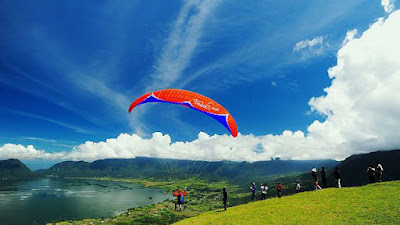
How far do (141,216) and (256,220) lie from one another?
11503 cm

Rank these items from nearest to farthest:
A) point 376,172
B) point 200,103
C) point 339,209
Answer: point 339,209 → point 376,172 → point 200,103

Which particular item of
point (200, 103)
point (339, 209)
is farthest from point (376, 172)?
point (200, 103)

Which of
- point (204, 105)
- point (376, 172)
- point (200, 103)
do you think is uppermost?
point (200, 103)

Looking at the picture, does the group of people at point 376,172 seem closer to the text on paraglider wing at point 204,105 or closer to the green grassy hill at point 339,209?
the green grassy hill at point 339,209

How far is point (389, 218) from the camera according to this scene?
13656 millimetres

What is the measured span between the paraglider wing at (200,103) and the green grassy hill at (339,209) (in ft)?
28.5

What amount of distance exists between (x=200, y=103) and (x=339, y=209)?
1604cm

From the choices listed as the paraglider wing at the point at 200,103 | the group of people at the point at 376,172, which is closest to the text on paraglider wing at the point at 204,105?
the paraglider wing at the point at 200,103

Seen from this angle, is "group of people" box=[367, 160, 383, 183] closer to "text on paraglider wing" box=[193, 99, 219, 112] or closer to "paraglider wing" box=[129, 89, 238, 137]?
"paraglider wing" box=[129, 89, 238, 137]

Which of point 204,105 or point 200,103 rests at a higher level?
point 200,103

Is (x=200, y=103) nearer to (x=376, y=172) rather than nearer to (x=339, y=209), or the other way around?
(x=339, y=209)

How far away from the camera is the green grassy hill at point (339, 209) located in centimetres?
1477

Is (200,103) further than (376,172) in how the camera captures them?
Yes

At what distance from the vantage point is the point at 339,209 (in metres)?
17.1
